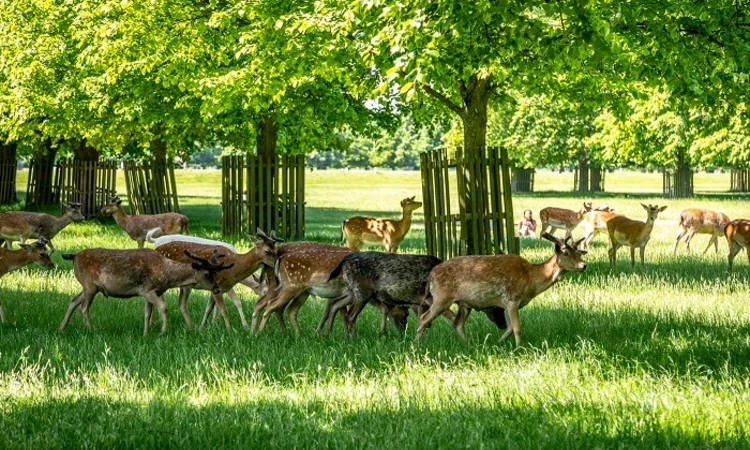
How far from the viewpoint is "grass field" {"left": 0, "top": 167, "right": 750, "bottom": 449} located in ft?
23.1

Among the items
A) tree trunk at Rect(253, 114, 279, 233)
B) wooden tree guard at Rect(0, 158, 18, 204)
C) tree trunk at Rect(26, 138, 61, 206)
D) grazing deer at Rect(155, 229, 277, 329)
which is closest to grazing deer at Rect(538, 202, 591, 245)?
tree trunk at Rect(253, 114, 279, 233)

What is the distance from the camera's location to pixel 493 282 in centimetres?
1058

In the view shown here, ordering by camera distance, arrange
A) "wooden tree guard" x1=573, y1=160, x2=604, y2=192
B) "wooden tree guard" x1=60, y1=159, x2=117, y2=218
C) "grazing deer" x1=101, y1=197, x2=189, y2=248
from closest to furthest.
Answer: "grazing deer" x1=101, y1=197, x2=189, y2=248, "wooden tree guard" x1=60, y1=159, x2=117, y2=218, "wooden tree guard" x1=573, y1=160, x2=604, y2=192

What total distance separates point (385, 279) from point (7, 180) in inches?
1366

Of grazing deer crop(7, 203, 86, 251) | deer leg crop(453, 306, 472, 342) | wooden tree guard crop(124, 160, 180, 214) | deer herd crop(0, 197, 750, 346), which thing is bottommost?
deer leg crop(453, 306, 472, 342)

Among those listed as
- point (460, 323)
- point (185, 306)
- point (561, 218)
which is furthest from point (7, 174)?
point (460, 323)

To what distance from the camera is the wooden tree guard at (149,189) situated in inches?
1150

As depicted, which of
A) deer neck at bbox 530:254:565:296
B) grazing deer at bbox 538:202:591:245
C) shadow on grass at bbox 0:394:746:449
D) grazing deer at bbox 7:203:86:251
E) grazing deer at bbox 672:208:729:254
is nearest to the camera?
shadow on grass at bbox 0:394:746:449

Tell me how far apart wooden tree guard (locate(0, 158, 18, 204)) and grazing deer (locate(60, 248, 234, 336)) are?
1283 inches

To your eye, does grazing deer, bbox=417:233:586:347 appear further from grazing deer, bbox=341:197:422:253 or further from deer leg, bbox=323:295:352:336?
grazing deer, bbox=341:197:422:253

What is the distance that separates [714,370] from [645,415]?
208cm

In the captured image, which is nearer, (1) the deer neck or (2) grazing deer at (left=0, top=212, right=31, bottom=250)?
(1) the deer neck

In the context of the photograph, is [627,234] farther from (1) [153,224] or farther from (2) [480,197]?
(1) [153,224]

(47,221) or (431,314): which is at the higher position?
(47,221)
